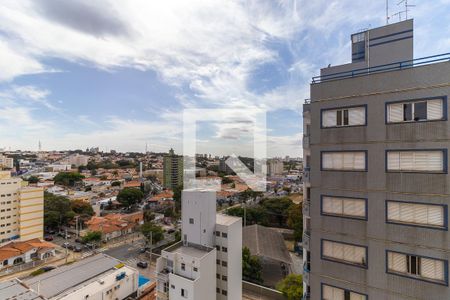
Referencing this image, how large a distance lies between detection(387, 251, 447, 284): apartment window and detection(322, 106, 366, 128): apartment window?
2496mm

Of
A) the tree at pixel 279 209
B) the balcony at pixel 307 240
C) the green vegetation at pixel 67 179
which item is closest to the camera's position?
the balcony at pixel 307 240

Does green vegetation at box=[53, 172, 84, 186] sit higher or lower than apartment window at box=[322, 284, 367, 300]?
lower

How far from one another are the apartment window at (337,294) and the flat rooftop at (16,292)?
33.7 feet

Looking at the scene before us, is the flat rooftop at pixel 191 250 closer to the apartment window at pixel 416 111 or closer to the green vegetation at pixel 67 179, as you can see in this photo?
the apartment window at pixel 416 111

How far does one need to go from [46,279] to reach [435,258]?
14.7 m

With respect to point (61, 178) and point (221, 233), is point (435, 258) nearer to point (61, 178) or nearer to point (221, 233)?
point (221, 233)

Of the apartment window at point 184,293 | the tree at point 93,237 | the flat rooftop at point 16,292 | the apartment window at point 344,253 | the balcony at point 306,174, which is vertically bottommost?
the tree at point 93,237

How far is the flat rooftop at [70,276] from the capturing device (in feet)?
34.5

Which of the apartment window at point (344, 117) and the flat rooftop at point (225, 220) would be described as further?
the flat rooftop at point (225, 220)

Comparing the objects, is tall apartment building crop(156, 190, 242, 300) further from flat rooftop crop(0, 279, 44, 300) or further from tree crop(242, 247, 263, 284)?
flat rooftop crop(0, 279, 44, 300)

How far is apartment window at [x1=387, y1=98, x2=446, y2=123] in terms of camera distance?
399 centimetres

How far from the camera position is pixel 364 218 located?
4.51 m

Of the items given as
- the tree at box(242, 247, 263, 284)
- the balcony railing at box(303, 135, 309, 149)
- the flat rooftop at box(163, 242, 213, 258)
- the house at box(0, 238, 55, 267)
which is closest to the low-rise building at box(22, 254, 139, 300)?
the flat rooftop at box(163, 242, 213, 258)

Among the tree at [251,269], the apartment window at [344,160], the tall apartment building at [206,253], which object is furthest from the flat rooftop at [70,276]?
the apartment window at [344,160]
